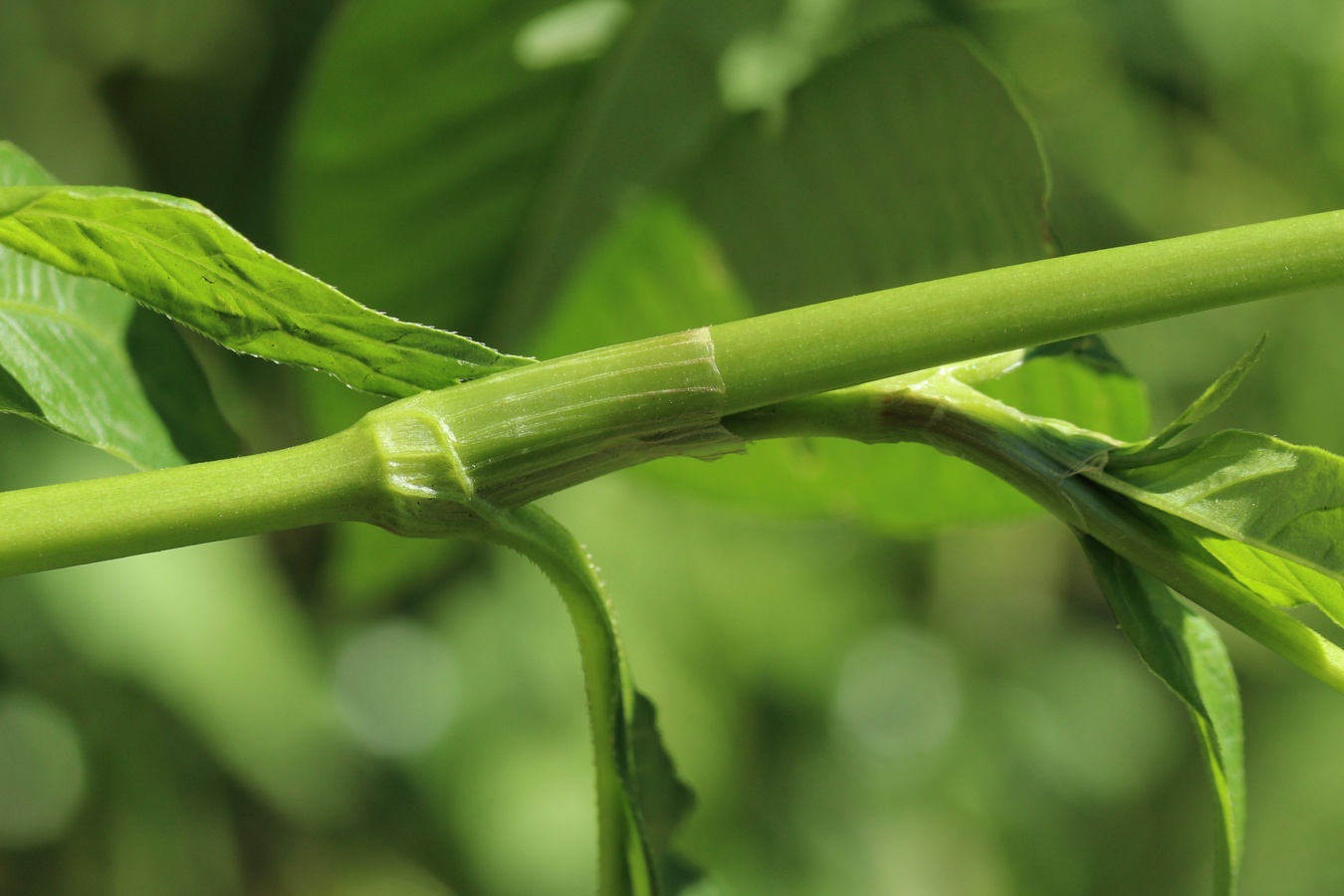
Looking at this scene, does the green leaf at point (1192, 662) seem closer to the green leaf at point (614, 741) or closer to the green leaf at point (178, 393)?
the green leaf at point (614, 741)

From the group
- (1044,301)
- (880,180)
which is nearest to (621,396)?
(1044,301)

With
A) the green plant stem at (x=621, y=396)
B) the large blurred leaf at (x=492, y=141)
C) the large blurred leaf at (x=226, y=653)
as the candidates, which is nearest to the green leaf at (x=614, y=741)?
the green plant stem at (x=621, y=396)

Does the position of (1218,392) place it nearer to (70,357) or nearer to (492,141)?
(70,357)

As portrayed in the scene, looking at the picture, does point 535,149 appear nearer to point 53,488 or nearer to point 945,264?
point 945,264

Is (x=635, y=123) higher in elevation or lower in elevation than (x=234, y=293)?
higher

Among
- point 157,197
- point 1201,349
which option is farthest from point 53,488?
point 1201,349

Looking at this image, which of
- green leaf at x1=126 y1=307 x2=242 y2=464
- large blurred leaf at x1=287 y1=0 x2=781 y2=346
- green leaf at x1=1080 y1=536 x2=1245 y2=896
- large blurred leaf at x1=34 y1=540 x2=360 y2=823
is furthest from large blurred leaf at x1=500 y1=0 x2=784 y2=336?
large blurred leaf at x1=34 y1=540 x2=360 y2=823
